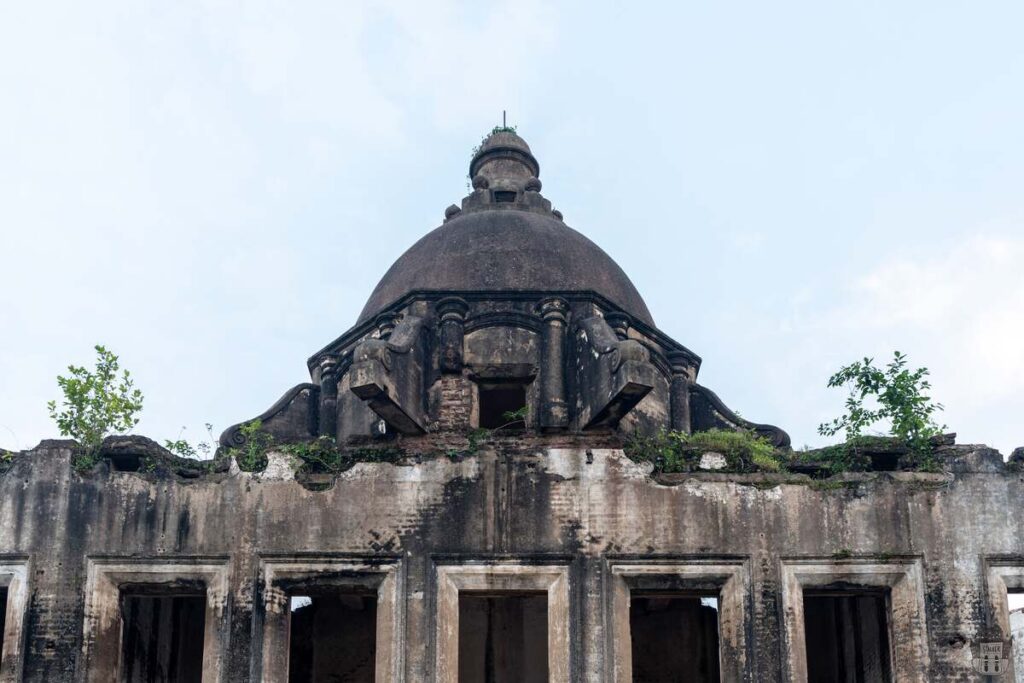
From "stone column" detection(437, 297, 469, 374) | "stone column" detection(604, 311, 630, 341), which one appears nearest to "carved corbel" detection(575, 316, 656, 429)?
"stone column" detection(604, 311, 630, 341)

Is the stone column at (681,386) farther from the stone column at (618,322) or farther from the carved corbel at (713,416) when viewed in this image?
the stone column at (618,322)

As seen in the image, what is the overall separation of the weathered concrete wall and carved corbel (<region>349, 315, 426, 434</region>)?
112 cm

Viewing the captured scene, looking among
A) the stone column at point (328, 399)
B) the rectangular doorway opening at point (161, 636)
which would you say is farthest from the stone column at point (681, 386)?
the rectangular doorway opening at point (161, 636)

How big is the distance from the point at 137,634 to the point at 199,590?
151 centimetres

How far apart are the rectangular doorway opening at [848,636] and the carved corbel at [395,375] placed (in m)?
4.55

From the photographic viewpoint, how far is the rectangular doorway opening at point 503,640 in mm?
15258

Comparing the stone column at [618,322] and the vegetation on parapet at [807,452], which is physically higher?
the stone column at [618,322]

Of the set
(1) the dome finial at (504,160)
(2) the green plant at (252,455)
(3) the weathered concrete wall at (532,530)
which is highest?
(1) the dome finial at (504,160)

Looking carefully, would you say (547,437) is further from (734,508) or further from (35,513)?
(35,513)

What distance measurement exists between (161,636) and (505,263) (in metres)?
6.17

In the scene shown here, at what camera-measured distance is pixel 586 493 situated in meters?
12.8

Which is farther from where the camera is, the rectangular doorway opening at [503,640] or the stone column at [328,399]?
the stone column at [328,399]

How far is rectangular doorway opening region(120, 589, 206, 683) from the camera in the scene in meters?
13.4

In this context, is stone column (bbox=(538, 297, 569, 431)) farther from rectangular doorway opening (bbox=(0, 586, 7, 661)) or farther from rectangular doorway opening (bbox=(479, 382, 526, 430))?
rectangular doorway opening (bbox=(0, 586, 7, 661))
